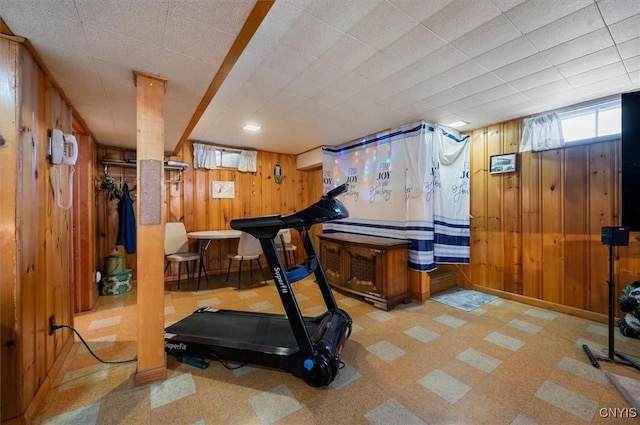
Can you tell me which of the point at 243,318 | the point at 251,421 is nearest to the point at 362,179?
the point at 243,318

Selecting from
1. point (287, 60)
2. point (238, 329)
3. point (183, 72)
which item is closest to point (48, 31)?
point (183, 72)

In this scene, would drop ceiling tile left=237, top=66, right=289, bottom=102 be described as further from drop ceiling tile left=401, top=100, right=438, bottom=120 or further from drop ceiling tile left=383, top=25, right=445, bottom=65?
drop ceiling tile left=401, top=100, right=438, bottom=120

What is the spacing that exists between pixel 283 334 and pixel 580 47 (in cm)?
298

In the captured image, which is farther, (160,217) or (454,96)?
(454,96)

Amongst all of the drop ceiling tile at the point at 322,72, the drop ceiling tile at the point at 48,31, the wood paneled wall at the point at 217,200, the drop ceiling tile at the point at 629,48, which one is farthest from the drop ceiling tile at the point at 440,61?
the wood paneled wall at the point at 217,200

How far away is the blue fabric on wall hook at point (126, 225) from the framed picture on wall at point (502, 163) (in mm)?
4957

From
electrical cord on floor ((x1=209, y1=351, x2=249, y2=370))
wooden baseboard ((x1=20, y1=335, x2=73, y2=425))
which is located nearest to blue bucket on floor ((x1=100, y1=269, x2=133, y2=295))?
wooden baseboard ((x1=20, y1=335, x2=73, y2=425))

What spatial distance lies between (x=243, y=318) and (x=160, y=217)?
4.00 feet

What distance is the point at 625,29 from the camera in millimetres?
1626

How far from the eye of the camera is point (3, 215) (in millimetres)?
1287

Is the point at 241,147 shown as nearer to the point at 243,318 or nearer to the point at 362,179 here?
the point at 362,179

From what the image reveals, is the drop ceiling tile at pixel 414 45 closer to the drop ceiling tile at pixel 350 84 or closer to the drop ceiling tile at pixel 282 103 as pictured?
the drop ceiling tile at pixel 350 84

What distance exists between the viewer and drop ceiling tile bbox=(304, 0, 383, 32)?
1416mm

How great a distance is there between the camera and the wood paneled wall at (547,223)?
104 inches
